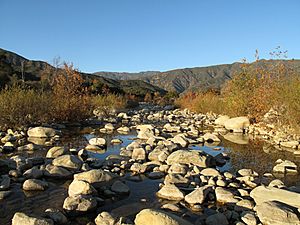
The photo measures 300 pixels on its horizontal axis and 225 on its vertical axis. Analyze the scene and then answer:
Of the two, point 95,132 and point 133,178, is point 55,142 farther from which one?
point 133,178

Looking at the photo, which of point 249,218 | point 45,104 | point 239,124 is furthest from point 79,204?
point 239,124

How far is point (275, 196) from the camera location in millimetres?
4723

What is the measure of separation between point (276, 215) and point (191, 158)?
10.9 ft

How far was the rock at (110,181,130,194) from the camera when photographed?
537cm

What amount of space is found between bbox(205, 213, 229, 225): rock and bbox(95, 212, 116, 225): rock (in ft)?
4.21

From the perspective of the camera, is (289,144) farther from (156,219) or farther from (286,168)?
(156,219)

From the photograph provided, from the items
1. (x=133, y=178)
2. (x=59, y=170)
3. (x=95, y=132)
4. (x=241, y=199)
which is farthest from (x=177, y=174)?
(x=95, y=132)

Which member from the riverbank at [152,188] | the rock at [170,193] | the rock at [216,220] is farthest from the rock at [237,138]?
the rock at [216,220]

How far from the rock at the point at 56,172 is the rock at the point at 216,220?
3278 mm

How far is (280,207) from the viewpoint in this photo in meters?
4.26

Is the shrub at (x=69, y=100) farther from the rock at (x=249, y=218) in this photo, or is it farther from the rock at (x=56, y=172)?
the rock at (x=249, y=218)

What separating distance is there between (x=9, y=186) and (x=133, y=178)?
2.33 metres

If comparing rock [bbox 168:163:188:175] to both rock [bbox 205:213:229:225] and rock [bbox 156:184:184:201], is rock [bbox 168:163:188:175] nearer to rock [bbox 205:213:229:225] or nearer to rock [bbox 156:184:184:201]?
rock [bbox 156:184:184:201]

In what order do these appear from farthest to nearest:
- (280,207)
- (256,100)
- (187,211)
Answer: (256,100) → (187,211) → (280,207)
